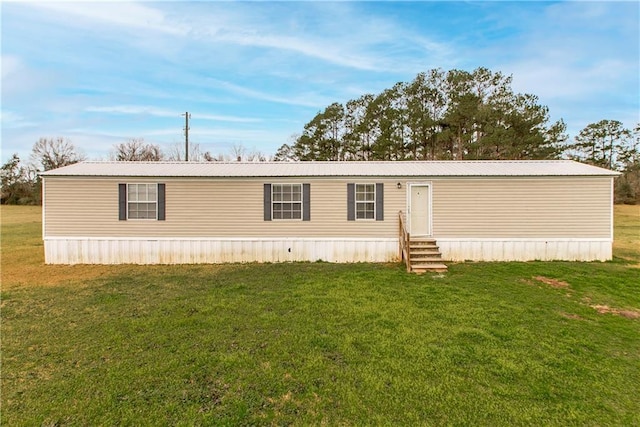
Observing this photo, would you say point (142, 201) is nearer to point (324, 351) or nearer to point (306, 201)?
point (306, 201)

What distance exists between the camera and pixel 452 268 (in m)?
9.02

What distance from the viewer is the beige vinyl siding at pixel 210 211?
1001 cm

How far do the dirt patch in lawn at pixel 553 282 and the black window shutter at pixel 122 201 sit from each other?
1263 cm

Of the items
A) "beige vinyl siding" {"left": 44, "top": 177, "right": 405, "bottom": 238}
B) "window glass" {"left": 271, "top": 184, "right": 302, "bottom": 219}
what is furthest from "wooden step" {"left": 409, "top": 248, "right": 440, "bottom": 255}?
"window glass" {"left": 271, "top": 184, "right": 302, "bottom": 219}

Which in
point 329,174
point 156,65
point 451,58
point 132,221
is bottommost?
point 132,221

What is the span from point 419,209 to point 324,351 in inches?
280

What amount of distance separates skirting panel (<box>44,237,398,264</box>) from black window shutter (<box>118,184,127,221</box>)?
846 millimetres

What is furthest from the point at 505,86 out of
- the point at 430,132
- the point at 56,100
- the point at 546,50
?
Result: the point at 56,100

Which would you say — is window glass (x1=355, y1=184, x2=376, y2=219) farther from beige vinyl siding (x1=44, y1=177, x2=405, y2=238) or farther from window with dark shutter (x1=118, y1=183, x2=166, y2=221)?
window with dark shutter (x1=118, y1=183, x2=166, y2=221)

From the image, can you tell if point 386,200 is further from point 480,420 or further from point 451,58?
point 451,58

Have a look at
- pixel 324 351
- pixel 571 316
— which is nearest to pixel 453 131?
pixel 571 316

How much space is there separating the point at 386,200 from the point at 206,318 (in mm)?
6786

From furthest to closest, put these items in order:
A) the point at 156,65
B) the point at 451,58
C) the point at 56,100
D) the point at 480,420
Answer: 1. the point at 451,58
2. the point at 56,100
3. the point at 156,65
4. the point at 480,420

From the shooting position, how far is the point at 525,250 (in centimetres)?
997
